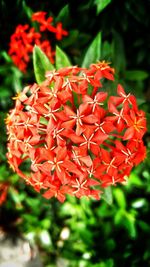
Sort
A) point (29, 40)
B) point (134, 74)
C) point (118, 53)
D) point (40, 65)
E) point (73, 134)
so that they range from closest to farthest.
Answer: point (73, 134), point (40, 65), point (29, 40), point (134, 74), point (118, 53)

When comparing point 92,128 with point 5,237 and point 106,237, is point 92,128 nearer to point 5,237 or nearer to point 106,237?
point 106,237

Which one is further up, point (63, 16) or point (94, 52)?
point (63, 16)

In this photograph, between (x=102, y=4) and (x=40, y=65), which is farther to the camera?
(x=102, y=4)

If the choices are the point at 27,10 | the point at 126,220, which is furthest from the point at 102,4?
the point at 126,220

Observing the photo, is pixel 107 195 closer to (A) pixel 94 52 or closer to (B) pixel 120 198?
(A) pixel 94 52

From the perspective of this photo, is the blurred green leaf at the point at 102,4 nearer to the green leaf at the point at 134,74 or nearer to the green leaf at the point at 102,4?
the green leaf at the point at 102,4

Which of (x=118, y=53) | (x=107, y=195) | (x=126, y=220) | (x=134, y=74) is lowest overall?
(x=126, y=220)

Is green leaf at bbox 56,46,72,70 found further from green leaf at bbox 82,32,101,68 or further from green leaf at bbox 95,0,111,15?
green leaf at bbox 95,0,111,15

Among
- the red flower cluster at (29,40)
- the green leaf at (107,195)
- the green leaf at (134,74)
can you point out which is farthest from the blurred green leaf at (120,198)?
the red flower cluster at (29,40)
